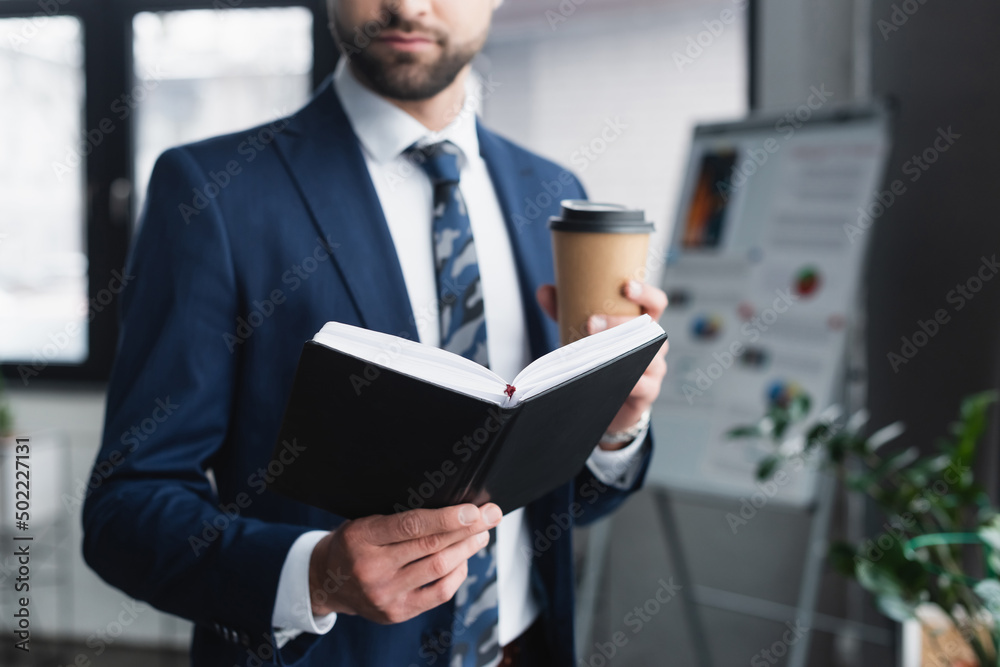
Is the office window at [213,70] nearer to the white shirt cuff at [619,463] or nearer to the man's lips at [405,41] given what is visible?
the man's lips at [405,41]

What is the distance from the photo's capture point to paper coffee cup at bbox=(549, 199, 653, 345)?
0.81 meters

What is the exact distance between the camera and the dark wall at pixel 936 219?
69.1 inches

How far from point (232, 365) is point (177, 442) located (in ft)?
0.34

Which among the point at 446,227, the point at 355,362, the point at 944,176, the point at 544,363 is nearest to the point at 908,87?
the point at 944,176

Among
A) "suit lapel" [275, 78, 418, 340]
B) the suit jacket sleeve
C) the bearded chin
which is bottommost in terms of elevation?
the suit jacket sleeve

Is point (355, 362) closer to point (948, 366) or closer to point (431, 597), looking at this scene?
point (431, 597)

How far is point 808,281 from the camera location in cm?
195

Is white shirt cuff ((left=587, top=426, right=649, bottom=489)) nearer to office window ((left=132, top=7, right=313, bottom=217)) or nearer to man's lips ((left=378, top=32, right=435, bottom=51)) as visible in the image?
man's lips ((left=378, top=32, right=435, bottom=51))

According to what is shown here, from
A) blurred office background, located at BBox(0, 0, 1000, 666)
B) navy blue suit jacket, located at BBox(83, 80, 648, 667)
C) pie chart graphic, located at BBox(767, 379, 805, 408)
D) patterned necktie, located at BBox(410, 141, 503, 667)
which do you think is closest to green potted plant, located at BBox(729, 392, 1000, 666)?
pie chart graphic, located at BBox(767, 379, 805, 408)

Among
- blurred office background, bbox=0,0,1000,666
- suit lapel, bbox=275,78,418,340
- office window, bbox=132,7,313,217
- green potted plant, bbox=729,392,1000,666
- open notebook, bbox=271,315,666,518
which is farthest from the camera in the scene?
office window, bbox=132,7,313,217

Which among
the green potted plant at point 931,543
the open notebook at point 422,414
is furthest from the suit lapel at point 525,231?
the green potted plant at point 931,543

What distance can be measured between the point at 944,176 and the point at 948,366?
1.63 feet

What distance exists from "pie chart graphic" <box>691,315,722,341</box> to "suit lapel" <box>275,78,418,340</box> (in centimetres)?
138

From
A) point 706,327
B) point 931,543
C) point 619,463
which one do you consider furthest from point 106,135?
point 931,543
